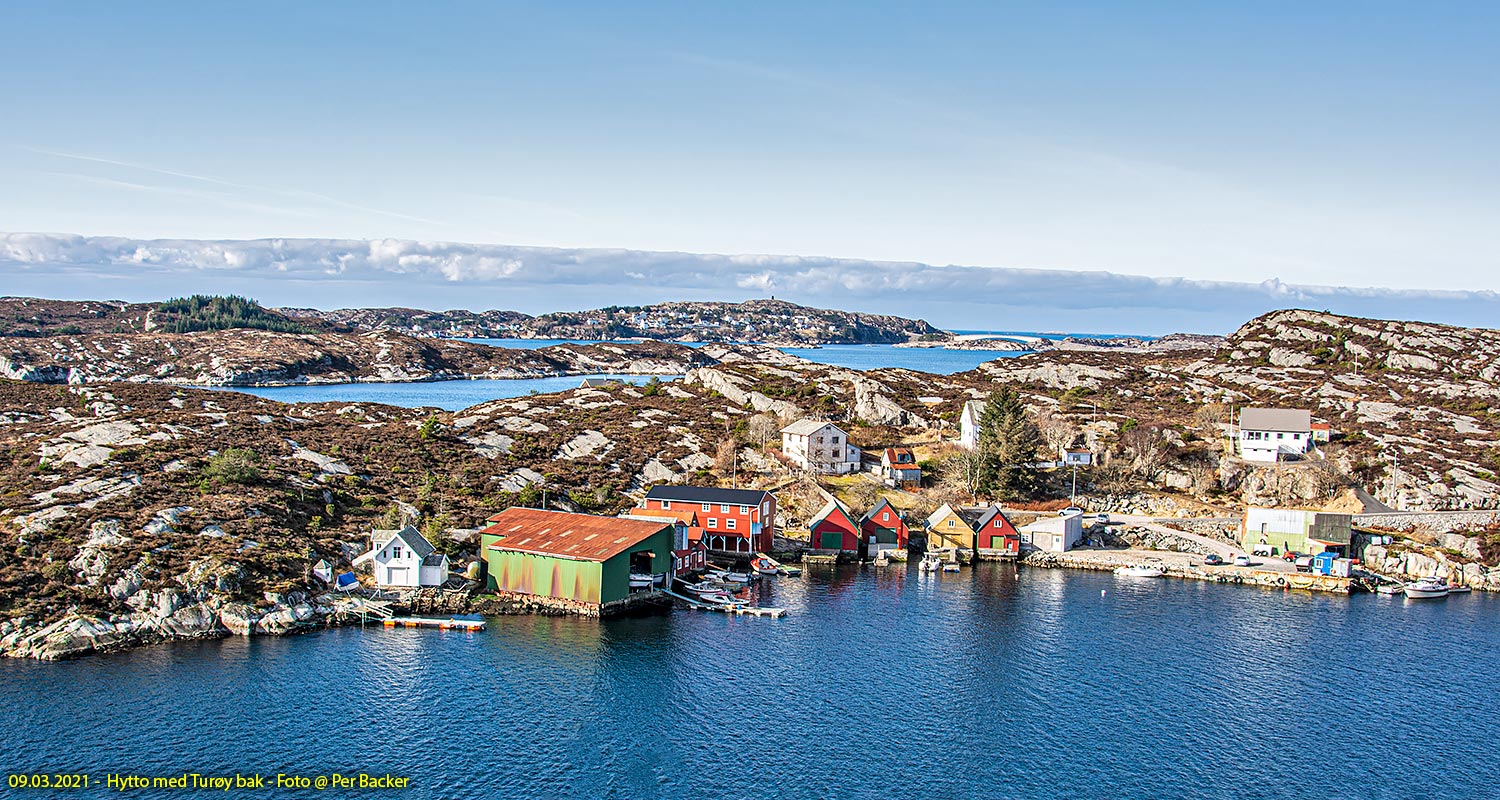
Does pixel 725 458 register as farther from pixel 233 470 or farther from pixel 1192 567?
pixel 233 470

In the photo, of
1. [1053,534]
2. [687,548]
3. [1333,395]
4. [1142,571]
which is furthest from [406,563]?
[1333,395]

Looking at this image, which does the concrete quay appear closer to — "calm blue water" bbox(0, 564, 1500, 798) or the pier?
"calm blue water" bbox(0, 564, 1500, 798)

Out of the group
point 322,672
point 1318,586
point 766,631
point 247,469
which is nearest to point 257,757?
point 322,672

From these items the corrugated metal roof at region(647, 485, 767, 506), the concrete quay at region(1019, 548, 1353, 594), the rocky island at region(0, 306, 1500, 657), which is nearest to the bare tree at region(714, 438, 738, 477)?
the rocky island at region(0, 306, 1500, 657)

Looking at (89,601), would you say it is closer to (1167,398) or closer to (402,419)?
(402,419)

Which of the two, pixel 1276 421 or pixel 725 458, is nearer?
pixel 1276 421

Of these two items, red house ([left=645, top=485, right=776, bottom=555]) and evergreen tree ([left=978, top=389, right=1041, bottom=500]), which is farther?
evergreen tree ([left=978, top=389, right=1041, bottom=500])
